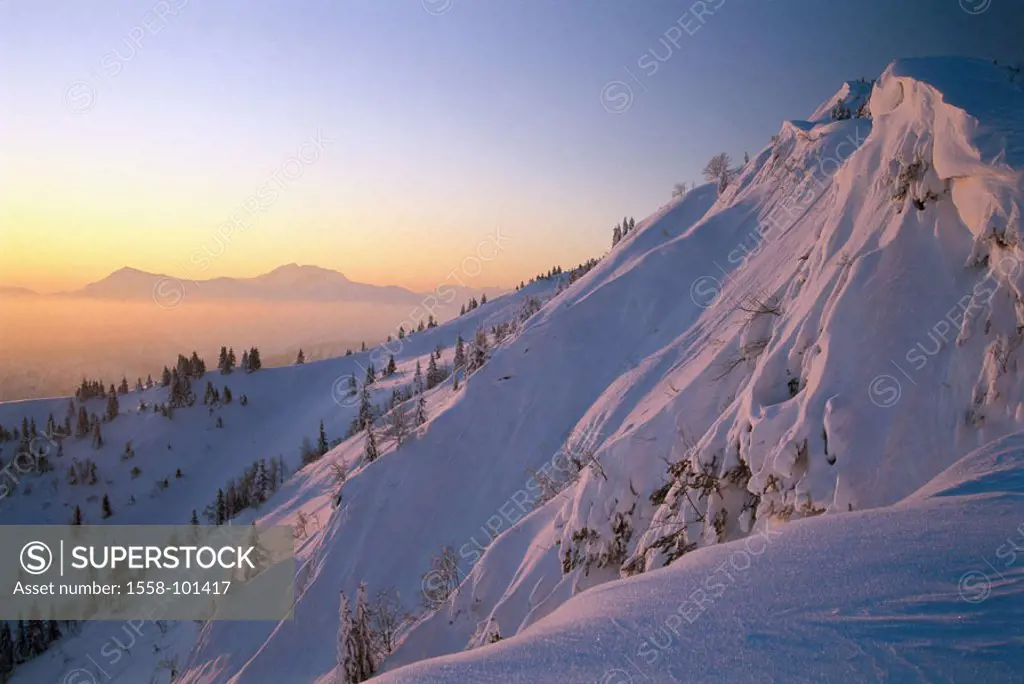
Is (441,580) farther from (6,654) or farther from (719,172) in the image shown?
(6,654)

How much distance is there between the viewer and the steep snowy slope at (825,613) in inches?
113

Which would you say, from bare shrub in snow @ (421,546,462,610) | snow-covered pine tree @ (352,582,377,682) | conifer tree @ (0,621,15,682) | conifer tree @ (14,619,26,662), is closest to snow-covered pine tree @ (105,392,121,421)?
conifer tree @ (0,621,15,682)

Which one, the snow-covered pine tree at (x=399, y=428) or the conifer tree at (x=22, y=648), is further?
the conifer tree at (x=22, y=648)

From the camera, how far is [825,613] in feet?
10.9

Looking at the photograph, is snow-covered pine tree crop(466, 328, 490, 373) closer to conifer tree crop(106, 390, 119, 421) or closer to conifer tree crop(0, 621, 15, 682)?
conifer tree crop(0, 621, 15, 682)

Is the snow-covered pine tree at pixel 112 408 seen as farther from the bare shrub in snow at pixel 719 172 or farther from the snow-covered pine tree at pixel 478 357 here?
the bare shrub in snow at pixel 719 172

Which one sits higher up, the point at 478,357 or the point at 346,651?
the point at 478,357

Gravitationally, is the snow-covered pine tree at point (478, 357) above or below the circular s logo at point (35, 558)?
above

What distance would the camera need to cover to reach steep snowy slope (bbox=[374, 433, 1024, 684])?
2881 millimetres

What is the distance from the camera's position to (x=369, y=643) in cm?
1906

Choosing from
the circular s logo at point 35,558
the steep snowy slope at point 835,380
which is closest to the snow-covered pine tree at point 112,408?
the circular s logo at point 35,558

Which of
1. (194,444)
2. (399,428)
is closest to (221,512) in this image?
(194,444)

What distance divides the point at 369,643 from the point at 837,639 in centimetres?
1988

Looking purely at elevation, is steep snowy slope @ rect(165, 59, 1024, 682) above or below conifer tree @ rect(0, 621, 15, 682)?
above
